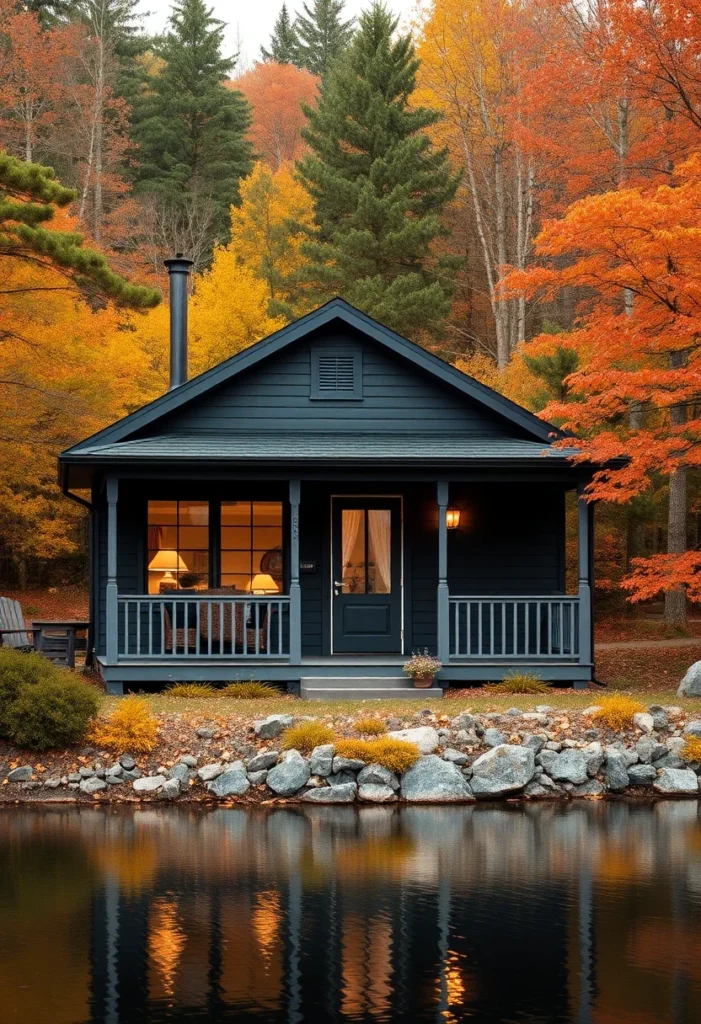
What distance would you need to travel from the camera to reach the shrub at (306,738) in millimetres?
12617

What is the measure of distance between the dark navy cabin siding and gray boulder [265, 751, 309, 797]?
21.6 ft

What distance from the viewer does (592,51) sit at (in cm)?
2483

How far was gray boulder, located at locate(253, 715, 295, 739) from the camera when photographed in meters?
13.0

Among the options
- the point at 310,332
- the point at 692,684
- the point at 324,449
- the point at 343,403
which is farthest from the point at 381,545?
the point at 692,684

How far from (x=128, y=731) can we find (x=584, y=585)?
22.4 feet

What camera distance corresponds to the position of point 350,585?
17.9 m

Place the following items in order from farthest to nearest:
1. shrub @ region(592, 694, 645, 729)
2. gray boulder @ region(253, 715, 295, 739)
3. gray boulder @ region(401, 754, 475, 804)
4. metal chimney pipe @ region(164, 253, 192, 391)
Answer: metal chimney pipe @ region(164, 253, 192, 391) → shrub @ region(592, 694, 645, 729) → gray boulder @ region(253, 715, 295, 739) → gray boulder @ region(401, 754, 475, 804)

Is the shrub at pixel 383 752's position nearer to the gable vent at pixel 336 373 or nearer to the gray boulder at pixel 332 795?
the gray boulder at pixel 332 795

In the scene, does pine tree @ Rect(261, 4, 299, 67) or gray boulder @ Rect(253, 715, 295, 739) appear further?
pine tree @ Rect(261, 4, 299, 67)

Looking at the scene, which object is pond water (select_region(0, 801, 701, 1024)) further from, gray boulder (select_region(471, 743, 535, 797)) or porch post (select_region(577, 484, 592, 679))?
porch post (select_region(577, 484, 592, 679))

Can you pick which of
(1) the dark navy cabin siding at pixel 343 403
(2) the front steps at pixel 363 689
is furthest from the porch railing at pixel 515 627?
(1) the dark navy cabin siding at pixel 343 403

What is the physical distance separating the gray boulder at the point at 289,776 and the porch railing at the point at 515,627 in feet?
14.5

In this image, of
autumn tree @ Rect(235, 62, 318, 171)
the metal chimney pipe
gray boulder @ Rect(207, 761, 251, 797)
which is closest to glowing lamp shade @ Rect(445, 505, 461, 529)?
the metal chimney pipe

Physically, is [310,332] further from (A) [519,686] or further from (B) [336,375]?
(A) [519,686]
